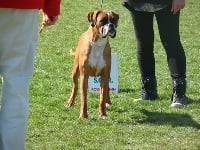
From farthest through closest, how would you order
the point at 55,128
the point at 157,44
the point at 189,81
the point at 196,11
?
1. the point at 196,11
2. the point at 157,44
3. the point at 189,81
4. the point at 55,128

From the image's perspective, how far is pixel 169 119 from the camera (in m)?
5.00

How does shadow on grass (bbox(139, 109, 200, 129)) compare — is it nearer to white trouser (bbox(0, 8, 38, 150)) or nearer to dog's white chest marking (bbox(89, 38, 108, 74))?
dog's white chest marking (bbox(89, 38, 108, 74))

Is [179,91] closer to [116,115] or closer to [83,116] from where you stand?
[116,115]

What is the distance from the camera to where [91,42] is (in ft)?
16.6

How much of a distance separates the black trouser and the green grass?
15.3 inches

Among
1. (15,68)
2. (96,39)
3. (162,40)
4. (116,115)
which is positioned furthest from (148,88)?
(15,68)

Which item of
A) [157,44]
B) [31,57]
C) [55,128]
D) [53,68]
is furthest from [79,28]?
[31,57]

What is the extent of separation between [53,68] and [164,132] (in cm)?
279

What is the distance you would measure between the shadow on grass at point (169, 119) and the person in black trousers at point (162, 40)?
33 centimetres

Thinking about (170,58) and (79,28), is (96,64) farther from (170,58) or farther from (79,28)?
(79,28)

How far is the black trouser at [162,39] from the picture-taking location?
5270mm

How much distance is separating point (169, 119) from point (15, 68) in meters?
2.42

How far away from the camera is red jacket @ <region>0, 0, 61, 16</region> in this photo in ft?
8.99

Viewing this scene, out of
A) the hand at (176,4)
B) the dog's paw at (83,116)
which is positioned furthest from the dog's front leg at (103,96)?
the hand at (176,4)
